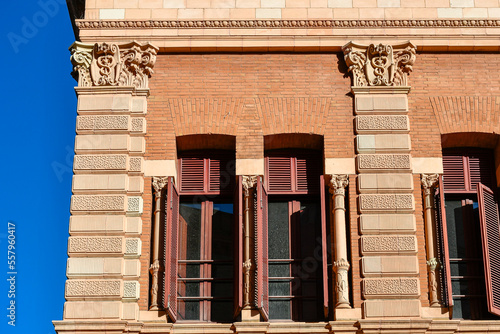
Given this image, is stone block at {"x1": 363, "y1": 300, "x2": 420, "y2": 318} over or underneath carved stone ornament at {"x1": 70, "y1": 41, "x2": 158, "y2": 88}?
underneath

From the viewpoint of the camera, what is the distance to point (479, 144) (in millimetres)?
20922

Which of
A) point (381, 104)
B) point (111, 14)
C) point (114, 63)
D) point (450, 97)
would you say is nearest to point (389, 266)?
point (381, 104)

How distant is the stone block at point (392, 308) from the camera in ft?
61.2

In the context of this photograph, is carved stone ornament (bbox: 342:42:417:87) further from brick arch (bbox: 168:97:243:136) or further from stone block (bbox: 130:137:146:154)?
stone block (bbox: 130:137:146:154)

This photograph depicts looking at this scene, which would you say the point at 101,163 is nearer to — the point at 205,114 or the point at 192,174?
the point at 192,174

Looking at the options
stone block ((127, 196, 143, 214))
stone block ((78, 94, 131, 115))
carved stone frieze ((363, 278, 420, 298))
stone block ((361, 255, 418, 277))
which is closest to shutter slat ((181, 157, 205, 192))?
stone block ((127, 196, 143, 214))

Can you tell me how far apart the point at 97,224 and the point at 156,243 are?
1149 millimetres

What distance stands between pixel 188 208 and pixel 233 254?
1346mm

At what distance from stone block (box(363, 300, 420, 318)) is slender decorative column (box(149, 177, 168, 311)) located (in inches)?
150

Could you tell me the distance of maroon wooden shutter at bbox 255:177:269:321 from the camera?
61.9 feet

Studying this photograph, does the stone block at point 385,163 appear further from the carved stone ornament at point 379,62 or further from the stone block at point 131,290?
the stone block at point 131,290

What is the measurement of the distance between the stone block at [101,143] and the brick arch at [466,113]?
611 centimetres

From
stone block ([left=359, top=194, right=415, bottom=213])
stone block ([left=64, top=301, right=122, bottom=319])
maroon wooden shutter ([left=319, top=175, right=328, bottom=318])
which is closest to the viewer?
stone block ([left=64, top=301, right=122, bottom=319])

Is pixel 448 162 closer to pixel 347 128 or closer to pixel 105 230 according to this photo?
pixel 347 128
